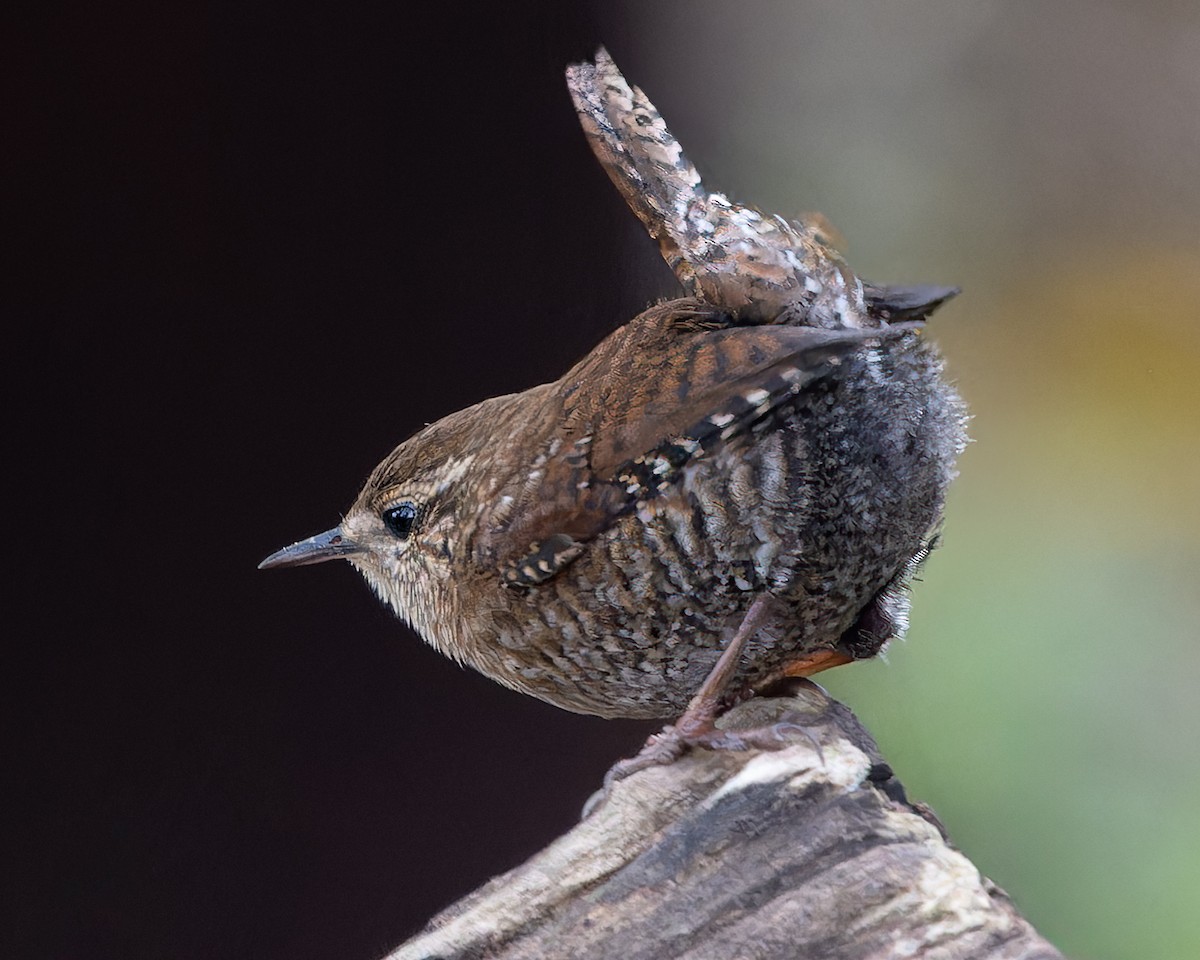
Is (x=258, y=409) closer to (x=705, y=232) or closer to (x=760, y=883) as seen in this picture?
(x=705, y=232)

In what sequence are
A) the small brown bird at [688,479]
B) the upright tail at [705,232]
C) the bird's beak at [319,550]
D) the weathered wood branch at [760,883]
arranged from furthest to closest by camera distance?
the bird's beak at [319,550], the upright tail at [705,232], the small brown bird at [688,479], the weathered wood branch at [760,883]

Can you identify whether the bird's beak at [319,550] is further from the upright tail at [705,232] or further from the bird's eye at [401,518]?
the upright tail at [705,232]

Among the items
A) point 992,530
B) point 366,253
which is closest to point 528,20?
point 366,253

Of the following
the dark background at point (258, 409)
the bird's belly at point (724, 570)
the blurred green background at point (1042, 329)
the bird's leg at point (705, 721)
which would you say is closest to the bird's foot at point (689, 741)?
the bird's leg at point (705, 721)

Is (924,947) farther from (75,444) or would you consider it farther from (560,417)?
(75,444)

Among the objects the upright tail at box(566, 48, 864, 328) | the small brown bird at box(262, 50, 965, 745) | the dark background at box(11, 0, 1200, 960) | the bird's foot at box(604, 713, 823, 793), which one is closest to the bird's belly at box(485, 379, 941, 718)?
the small brown bird at box(262, 50, 965, 745)
